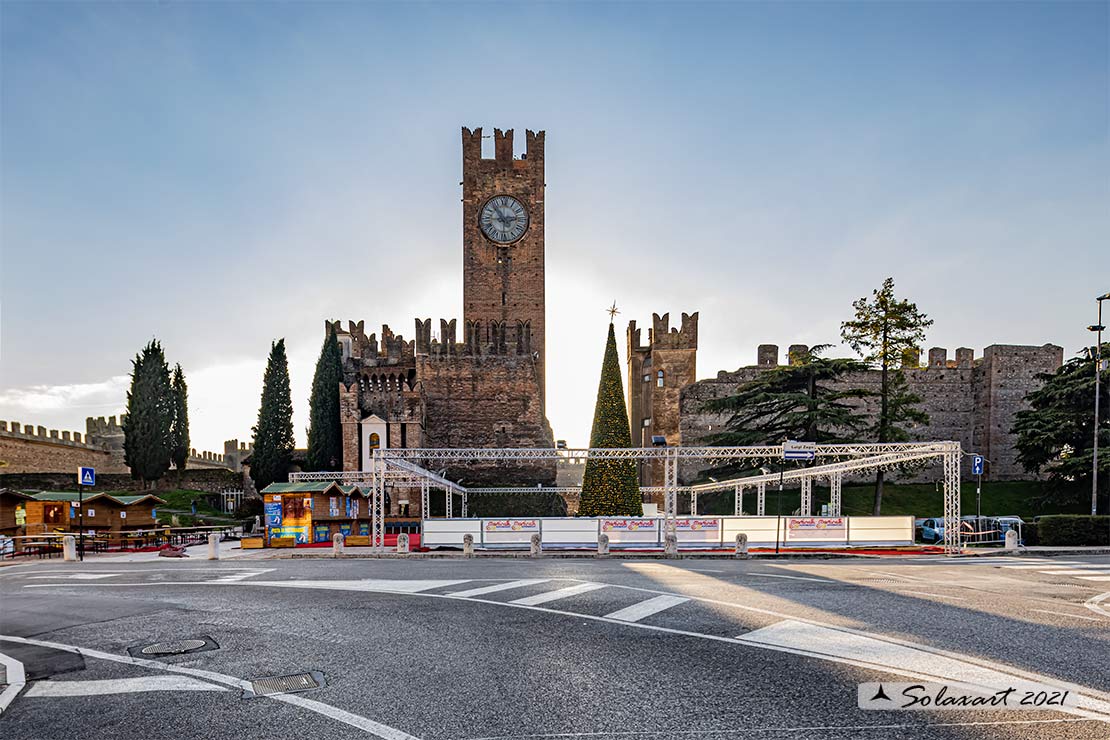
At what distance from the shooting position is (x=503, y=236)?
57.9 meters

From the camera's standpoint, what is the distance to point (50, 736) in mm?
5941

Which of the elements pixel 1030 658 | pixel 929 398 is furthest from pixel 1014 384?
pixel 1030 658

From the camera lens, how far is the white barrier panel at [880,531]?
2392cm

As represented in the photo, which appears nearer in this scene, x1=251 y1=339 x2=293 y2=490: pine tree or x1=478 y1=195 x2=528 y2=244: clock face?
x1=251 y1=339 x2=293 y2=490: pine tree

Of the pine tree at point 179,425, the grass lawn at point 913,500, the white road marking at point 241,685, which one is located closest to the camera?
the white road marking at point 241,685

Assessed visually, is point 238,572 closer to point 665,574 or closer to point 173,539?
point 665,574

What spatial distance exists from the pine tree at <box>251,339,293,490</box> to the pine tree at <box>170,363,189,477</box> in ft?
18.7

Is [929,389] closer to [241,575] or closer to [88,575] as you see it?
[241,575]

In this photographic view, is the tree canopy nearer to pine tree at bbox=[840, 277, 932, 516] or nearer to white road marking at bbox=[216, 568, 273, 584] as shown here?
pine tree at bbox=[840, 277, 932, 516]

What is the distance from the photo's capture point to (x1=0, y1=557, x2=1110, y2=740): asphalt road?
598cm

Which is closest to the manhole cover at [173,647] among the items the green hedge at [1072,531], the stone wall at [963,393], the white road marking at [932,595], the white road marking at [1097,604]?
the white road marking at [932,595]

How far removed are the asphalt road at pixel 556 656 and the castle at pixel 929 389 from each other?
35.9 metres

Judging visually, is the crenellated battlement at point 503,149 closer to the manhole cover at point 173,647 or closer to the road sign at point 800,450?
the road sign at point 800,450

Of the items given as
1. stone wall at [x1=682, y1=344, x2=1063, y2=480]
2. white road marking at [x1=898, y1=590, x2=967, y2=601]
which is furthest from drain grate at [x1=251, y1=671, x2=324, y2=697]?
stone wall at [x1=682, y1=344, x2=1063, y2=480]
